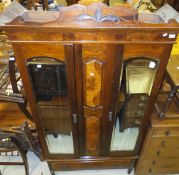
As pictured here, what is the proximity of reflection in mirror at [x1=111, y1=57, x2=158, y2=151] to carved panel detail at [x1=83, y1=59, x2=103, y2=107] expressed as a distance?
0.15 meters

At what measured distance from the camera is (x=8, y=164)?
1.89m

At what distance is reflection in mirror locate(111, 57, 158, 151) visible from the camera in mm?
1215

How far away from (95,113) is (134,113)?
13.1 inches

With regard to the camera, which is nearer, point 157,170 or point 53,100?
point 53,100

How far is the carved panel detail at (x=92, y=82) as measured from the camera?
1148 millimetres

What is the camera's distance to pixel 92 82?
1238mm

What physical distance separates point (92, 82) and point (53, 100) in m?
0.36

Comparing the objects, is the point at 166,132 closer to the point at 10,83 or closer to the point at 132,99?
the point at 132,99

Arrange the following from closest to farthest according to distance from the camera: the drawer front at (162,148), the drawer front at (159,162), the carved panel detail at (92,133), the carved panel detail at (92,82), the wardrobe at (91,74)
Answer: the wardrobe at (91,74), the carved panel detail at (92,82), the carved panel detail at (92,133), the drawer front at (162,148), the drawer front at (159,162)

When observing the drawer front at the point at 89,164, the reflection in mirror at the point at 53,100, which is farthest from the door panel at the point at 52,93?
the drawer front at the point at 89,164

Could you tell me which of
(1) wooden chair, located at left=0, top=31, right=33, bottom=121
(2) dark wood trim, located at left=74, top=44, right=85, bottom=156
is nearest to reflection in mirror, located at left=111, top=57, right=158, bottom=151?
(2) dark wood trim, located at left=74, top=44, right=85, bottom=156

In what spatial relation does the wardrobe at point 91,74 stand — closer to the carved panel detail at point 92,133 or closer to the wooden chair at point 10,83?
the carved panel detail at point 92,133

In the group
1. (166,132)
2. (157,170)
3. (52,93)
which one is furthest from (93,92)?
(157,170)

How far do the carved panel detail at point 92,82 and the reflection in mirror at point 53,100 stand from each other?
5.3 inches
